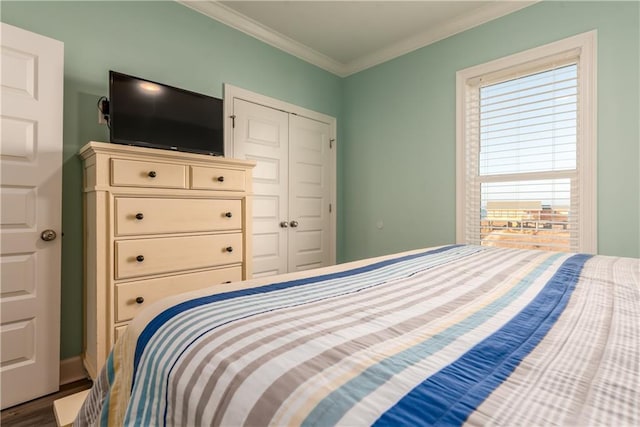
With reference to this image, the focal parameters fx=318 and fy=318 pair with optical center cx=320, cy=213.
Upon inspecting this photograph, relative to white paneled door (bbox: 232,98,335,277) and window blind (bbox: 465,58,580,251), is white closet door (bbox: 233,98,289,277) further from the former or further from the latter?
window blind (bbox: 465,58,580,251)

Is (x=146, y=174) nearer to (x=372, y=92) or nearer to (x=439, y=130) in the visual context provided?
(x=439, y=130)

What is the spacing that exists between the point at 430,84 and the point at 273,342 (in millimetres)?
3214

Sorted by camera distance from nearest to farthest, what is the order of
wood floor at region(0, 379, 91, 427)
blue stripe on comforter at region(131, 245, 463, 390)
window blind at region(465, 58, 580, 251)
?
blue stripe on comforter at region(131, 245, 463, 390) < wood floor at region(0, 379, 91, 427) < window blind at region(465, 58, 580, 251)

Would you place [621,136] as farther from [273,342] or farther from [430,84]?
[273,342]

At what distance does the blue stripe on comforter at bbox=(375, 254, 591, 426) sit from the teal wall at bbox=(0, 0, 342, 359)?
235cm

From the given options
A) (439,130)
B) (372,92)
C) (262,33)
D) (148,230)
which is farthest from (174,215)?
(372,92)

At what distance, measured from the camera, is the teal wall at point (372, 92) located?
2.06 metres

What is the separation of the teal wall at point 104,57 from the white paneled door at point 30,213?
0.59 feet

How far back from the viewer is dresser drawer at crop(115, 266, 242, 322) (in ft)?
5.82

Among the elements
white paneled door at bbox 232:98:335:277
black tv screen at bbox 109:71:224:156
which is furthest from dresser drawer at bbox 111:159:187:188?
white paneled door at bbox 232:98:335:277

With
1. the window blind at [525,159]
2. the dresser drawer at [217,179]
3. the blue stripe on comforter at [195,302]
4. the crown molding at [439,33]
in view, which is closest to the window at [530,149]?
the window blind at [525,159]

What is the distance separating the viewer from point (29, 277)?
1768mm

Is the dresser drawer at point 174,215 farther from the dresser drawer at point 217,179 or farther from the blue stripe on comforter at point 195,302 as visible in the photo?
the blue stripe on comforter at point 195,302

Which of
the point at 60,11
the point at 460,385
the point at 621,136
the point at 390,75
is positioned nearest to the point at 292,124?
the point at 390,75
